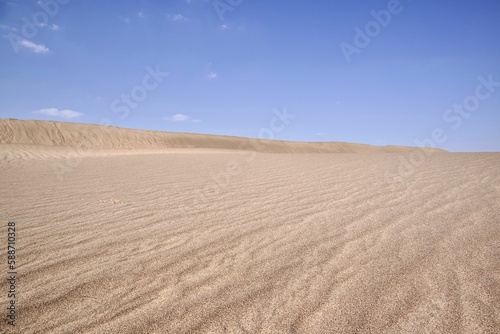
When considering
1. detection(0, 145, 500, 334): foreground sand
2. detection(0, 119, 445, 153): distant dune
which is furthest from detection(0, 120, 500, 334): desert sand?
detection(0, 119, 445, 153): distant dune

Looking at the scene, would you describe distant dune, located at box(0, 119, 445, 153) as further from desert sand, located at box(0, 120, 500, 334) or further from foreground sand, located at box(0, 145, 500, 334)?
foreground sand, located at box(0, 145, 500, 334)

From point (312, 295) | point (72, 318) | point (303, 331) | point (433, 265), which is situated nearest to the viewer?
point (303, 331)

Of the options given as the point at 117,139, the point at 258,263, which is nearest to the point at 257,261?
the point at 258,263

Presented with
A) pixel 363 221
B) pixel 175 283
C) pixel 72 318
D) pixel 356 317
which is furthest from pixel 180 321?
pixel 363 221

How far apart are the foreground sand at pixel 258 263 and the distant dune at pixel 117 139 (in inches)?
1026

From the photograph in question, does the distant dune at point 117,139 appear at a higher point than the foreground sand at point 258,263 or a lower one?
higher

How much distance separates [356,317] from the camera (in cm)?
177

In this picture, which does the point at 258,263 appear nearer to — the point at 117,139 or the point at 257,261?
the point at 257,261

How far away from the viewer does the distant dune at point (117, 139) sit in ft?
86.4

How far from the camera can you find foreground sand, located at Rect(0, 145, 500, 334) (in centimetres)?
176

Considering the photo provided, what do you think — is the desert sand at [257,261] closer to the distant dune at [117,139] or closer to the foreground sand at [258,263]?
the foreground sand at [258,263]

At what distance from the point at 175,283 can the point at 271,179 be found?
5.31 m

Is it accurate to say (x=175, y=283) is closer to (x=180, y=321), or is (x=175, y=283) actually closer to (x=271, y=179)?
(x=180, y=321)

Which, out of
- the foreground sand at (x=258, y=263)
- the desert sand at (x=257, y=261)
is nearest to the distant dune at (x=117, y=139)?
the desert sand at (x=257, y=261)
